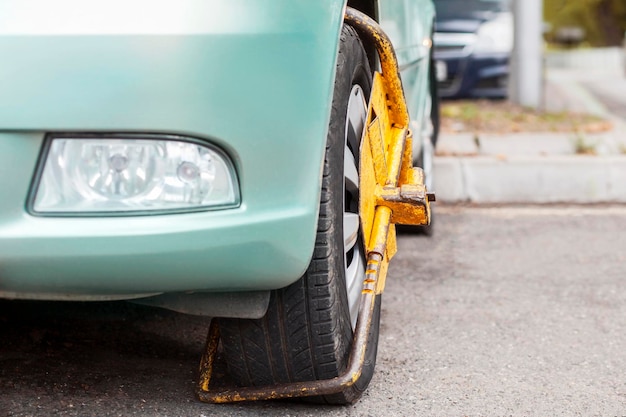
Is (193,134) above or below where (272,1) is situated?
below

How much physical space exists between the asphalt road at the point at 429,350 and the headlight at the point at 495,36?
459 cm

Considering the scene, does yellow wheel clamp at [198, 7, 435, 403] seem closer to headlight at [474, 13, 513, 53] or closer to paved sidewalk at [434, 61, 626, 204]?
paved sidewalk at [434, 61, 626, 204]

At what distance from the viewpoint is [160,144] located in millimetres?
1636

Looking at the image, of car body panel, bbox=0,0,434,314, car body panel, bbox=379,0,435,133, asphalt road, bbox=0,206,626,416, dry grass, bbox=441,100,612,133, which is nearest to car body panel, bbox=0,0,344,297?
car body panel, bbox=0,0,434,314

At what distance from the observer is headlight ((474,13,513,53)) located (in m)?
7.99

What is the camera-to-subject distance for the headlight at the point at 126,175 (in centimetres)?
163

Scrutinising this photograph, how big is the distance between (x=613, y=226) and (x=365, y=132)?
245 cm

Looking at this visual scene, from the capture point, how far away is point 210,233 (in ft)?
5.40

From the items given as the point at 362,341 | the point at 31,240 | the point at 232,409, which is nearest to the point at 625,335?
the point at 362,341

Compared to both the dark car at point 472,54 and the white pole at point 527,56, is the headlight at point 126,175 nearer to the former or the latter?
the white pole at point 527,56

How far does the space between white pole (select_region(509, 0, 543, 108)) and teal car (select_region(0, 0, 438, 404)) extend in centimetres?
544

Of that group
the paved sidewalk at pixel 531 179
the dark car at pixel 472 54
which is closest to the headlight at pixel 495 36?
the dark car at pixel 472 54

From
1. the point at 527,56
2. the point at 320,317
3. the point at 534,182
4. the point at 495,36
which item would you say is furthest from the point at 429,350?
the point at 495,36

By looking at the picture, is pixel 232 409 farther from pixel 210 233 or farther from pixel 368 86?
pixel 368 86
